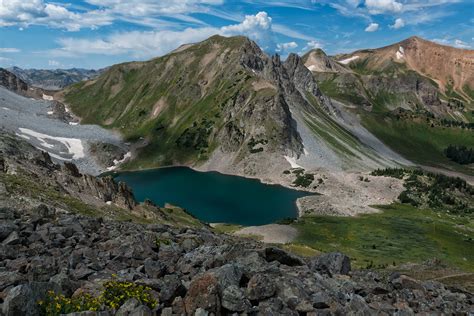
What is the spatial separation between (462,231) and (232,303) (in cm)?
14935

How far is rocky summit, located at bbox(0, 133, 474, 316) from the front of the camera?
1791 cm

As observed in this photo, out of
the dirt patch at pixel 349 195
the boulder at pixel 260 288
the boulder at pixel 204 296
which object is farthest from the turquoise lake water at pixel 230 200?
the boulder at pixel 204 296

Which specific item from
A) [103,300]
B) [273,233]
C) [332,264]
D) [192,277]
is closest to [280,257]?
[332,264]

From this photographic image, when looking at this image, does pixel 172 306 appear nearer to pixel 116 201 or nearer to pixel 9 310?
pixel 9 310

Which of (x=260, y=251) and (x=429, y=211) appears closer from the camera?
(x=260, y=251)

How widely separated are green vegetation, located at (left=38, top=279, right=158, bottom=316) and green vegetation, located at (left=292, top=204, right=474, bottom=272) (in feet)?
277

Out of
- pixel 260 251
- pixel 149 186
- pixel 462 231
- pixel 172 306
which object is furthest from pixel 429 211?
pixel 172 306

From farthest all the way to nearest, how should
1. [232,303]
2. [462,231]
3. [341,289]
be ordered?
[462,231] < [341,289] < [232,303]

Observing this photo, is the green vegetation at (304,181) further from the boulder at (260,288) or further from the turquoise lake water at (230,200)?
the boulder at (260,288)

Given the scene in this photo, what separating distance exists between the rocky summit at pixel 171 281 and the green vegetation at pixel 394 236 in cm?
7331

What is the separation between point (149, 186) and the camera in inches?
7781

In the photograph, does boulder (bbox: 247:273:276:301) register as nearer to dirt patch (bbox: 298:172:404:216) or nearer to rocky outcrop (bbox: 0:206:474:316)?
rocky outcrop (bbox: 0:206:474:316)

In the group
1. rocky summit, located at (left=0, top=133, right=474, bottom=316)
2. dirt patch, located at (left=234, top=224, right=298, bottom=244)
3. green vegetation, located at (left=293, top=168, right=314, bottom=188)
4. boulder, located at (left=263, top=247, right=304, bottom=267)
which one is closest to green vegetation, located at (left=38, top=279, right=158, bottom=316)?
rocky summit, located at (left=0, top=133, right=474, bottom=316)

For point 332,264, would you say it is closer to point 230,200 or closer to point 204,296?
point 204,296
